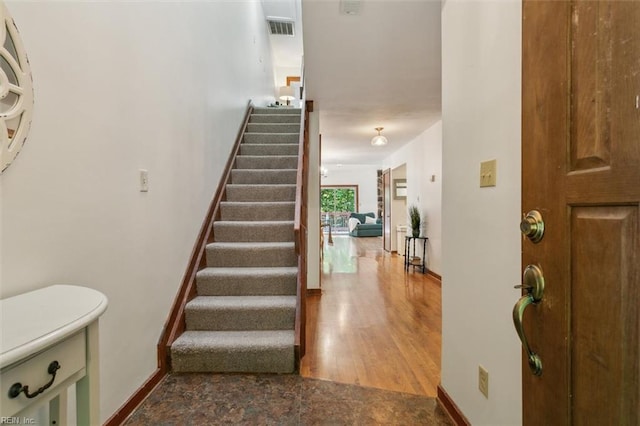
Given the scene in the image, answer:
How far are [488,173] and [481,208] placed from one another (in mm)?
159

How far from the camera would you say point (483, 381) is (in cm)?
129

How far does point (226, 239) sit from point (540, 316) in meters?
2.61

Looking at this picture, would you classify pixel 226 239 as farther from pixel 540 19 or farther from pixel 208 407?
pixel 540 19

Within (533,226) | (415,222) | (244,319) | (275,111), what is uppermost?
(275,111)

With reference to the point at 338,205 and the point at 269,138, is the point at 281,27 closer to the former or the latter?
the point at 269,138

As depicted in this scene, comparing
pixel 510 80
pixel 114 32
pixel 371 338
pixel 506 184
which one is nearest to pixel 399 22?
pixel 510 80

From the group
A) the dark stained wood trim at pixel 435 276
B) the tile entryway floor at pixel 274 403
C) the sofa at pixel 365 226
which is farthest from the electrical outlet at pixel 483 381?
the sofa at pixel 365 226

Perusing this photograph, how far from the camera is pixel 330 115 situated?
4.36 metres

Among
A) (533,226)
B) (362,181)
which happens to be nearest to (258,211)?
(533,226)

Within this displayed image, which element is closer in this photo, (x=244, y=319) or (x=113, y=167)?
(x=113, y=167)

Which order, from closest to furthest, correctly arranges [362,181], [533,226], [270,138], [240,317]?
[533,226] → [240,317] → [270,138] → [362,181]

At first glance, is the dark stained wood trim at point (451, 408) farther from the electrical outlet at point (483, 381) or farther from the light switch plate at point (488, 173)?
the light switch plate at point (488, 173)

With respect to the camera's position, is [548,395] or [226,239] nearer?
[548,395]

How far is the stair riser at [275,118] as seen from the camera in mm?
4659
